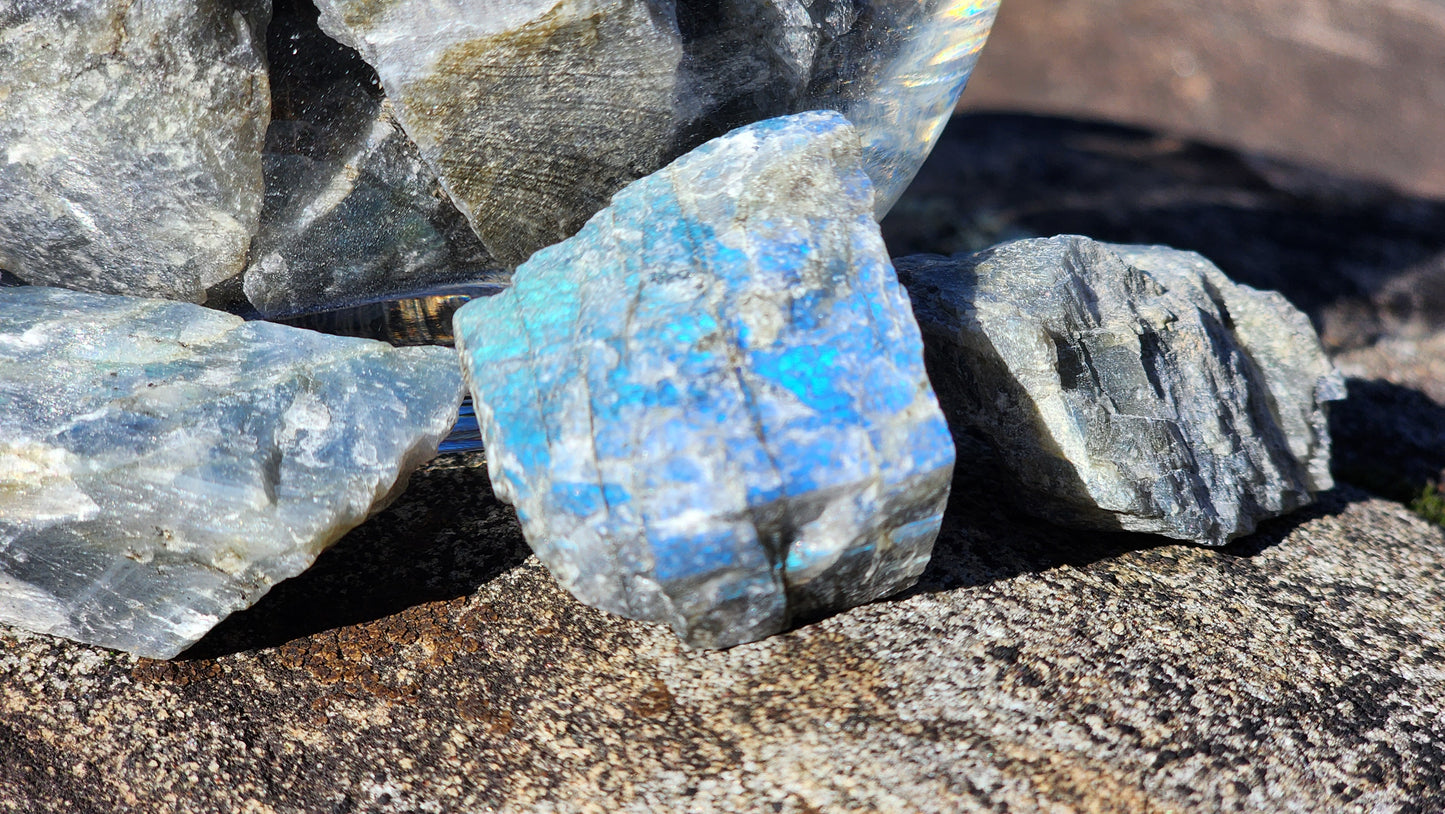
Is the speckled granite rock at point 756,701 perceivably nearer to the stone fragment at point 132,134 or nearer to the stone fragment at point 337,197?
the stone fragment at point 337,197

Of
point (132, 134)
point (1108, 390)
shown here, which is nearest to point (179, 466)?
point (132, 134)

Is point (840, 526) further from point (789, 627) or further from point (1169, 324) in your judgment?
point (1169, 324)

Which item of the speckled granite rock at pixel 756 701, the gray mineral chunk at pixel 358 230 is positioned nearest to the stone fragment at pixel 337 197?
the gray mineral chunk at pixel 358 230

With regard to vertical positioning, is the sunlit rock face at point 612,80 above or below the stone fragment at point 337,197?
above

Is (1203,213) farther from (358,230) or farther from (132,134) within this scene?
(132,134)

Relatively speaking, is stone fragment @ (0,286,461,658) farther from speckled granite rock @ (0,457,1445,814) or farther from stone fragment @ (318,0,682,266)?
stone fragment @ (318,0,682,266)

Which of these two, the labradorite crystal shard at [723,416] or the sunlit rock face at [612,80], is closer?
the labradorite crystal shard at [723,416]
